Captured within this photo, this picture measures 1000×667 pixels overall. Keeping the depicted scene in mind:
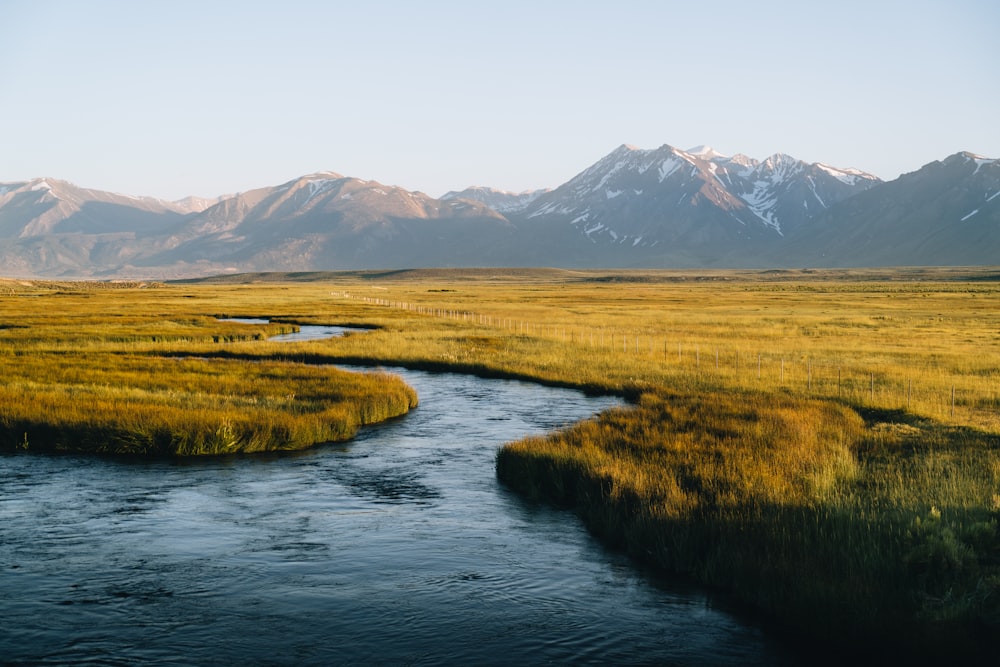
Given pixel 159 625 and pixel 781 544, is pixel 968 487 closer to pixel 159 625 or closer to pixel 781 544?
pixel 781 544

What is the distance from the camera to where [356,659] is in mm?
13633

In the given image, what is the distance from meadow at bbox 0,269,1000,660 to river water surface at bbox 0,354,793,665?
4.65ft

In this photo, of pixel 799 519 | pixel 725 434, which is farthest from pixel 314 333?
pixel 799 519

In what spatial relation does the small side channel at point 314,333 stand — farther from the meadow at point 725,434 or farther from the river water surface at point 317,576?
the river water surface at point 317,576

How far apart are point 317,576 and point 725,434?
14721 mm

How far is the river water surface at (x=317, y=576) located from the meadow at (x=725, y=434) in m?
1.42

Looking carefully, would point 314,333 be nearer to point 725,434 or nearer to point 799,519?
point 725,434

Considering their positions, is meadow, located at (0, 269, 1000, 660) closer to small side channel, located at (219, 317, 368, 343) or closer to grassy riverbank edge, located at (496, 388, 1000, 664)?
grassy riverbank edge, located at (496, 388, 1000, 664)

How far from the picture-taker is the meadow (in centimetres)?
1578

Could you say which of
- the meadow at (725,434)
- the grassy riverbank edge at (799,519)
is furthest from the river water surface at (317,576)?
the meadow at (725,434)

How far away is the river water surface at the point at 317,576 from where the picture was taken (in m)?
14.1

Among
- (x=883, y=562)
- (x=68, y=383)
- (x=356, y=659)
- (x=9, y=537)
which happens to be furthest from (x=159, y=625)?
(x=68, y=383)

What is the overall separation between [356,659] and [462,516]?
7746 millimetres

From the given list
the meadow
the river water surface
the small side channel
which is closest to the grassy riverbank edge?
the meadow
